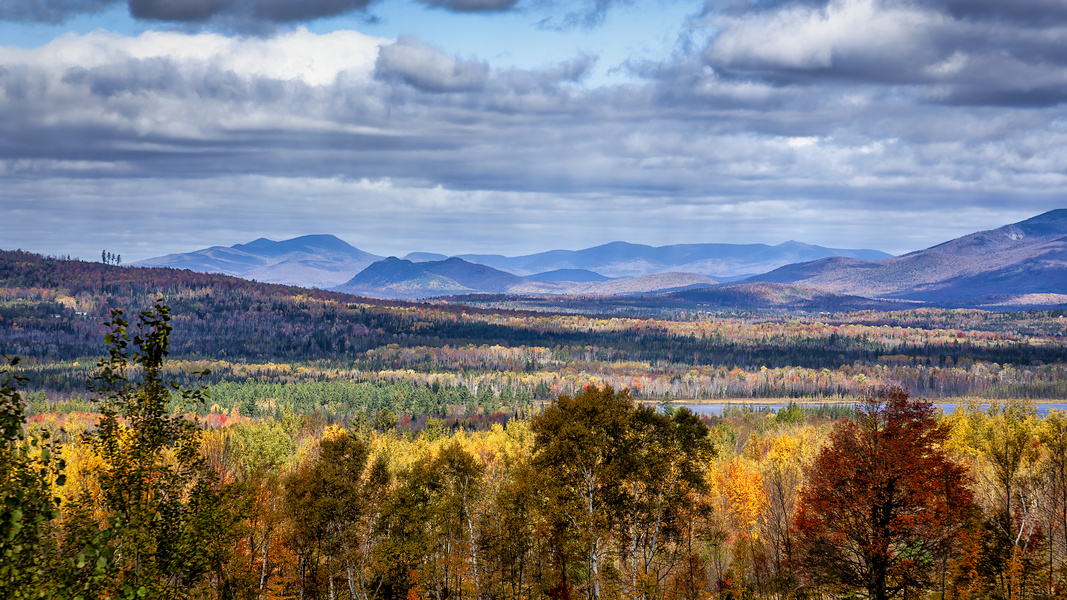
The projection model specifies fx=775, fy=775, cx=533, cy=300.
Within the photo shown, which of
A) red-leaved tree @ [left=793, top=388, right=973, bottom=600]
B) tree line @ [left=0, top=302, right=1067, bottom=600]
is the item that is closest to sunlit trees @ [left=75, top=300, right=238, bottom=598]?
tree line @ [left=0, top=302, right=1067, bottom=600]

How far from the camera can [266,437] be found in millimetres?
109062

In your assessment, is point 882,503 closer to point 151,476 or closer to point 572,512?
point 572,512

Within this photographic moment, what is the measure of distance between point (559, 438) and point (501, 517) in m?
10.9

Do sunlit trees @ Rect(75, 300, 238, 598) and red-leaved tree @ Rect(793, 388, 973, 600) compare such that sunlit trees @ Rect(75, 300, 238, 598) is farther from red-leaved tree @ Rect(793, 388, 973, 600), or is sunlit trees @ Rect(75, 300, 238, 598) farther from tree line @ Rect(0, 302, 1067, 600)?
red-leaved tree @ Rect(793, 388, 973, 600)

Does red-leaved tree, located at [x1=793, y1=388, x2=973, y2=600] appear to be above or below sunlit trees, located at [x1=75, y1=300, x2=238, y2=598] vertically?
below

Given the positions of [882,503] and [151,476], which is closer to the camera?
[151,476]

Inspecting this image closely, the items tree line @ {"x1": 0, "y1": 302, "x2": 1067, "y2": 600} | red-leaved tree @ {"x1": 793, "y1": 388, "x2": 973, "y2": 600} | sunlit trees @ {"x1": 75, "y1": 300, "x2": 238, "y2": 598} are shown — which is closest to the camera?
sunlit trees @ {"x1": 75, "y1": 300, "x2": 238, "y2": 598}

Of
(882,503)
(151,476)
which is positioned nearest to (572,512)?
(882,503)

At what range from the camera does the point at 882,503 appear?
3906 cm

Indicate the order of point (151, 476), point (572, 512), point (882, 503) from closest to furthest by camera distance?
1. point (151, 476)
2. point (882, 503)
3. point (572, 512)

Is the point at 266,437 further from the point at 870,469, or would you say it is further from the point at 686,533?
the point at 870,469

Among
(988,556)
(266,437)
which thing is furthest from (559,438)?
(266,437)

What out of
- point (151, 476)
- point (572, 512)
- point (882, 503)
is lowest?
point (572, 512)

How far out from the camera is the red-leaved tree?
1518 inches
